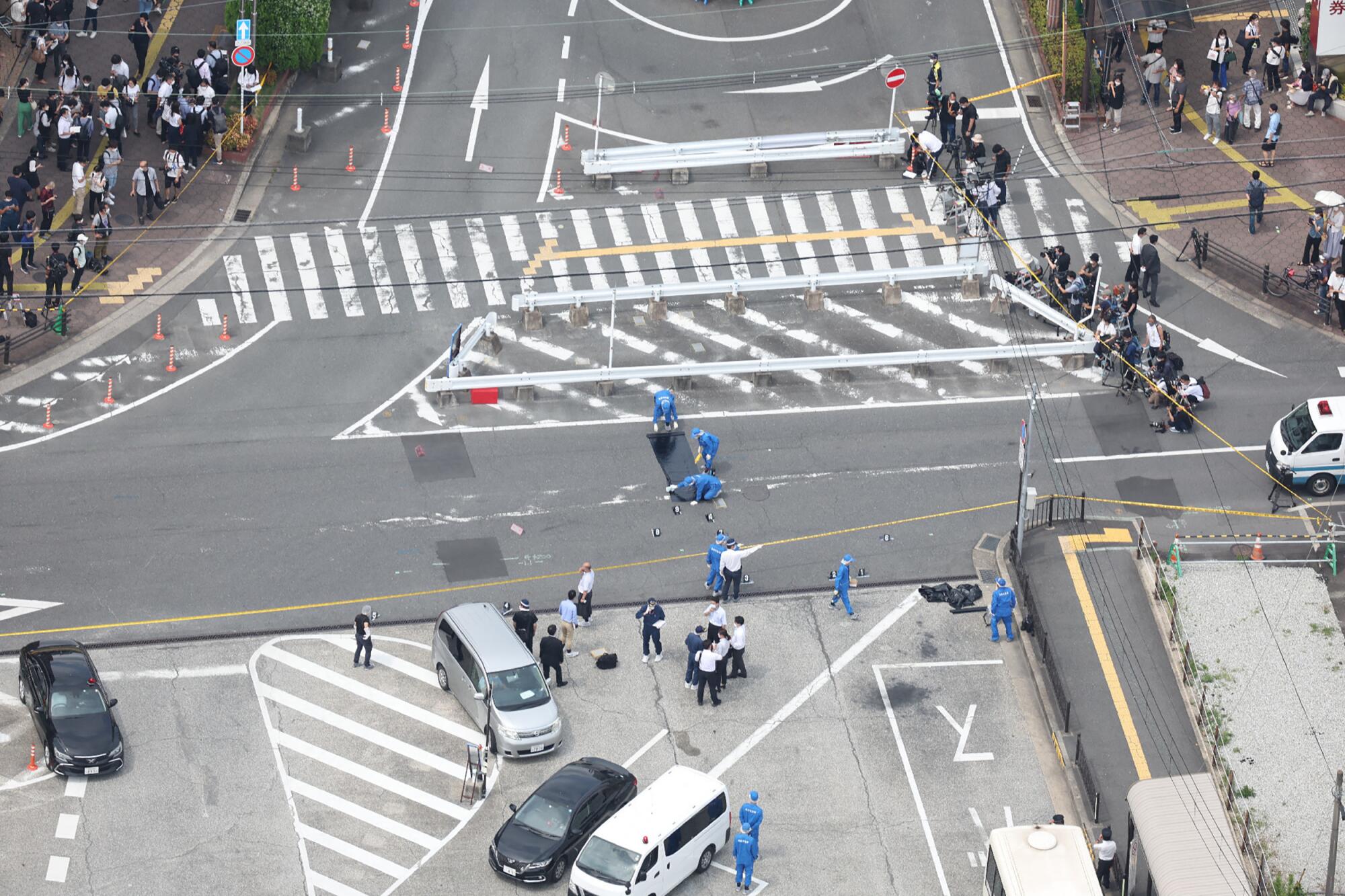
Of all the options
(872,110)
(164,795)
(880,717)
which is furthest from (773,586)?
(872,110)

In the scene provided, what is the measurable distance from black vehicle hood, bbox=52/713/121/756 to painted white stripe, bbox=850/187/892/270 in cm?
2764

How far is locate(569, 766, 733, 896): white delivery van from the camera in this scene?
162 feet

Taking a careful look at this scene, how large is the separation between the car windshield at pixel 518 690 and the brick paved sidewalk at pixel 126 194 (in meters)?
19.8

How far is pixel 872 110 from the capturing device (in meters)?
75.4

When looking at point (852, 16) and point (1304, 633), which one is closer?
point (1304, 633)

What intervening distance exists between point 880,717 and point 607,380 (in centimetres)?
1430

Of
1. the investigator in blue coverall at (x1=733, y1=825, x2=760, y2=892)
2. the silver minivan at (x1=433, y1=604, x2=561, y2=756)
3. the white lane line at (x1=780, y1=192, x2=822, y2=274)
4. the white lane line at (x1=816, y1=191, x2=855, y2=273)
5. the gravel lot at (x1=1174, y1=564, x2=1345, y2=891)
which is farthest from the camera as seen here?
the white lane line at (x1=816, y1=191, x2=855, y2=273)

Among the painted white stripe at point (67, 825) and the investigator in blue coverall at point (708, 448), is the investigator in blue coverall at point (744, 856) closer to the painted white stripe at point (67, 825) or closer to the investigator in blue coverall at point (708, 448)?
the investigator in blue coverall at point (708, 448)

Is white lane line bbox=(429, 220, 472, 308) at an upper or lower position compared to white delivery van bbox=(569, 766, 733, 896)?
upper

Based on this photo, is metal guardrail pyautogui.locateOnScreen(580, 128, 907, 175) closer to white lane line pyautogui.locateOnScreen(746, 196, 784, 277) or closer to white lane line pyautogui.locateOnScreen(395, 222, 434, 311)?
white lane line pyautogui.locateOnScreen(746, 196, 784, 277)

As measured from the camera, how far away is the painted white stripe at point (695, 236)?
229ft

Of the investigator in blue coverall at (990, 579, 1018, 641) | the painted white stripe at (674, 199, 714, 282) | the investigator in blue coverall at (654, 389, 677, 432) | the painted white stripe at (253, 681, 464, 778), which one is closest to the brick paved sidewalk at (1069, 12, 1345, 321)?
the painted white stripe at (674, 199, 714, 282)

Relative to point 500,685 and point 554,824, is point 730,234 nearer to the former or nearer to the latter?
point 500,685

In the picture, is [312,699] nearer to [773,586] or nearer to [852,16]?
[773,586]
